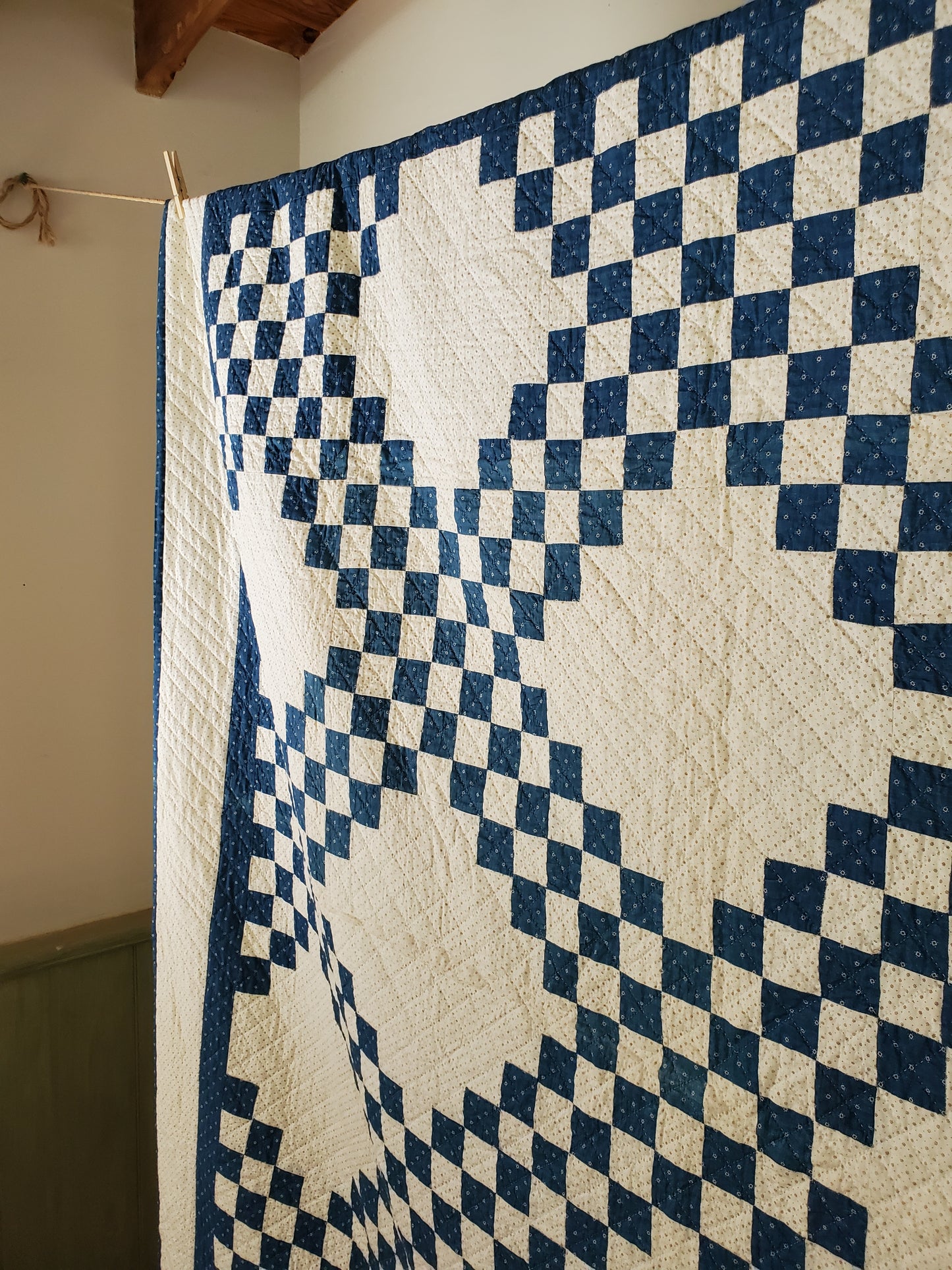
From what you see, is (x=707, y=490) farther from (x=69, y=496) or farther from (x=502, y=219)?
(x=69, y=496)

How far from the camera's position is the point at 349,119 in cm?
151

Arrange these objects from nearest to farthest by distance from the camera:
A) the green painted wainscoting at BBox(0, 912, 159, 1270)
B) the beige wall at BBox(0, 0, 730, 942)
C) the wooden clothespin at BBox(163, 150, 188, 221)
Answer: the wooden clothespin at BBox(163, 150, 188, 221)
the beige wall at BBox(0, 0, 730, 942)
the green painted wainscoting at BBox(0, 912, 159, 1270)

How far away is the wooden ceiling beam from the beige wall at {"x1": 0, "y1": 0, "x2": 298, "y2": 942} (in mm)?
35

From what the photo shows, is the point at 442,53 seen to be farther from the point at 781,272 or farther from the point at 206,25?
the point at 781,272

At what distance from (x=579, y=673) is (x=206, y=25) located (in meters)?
1.22

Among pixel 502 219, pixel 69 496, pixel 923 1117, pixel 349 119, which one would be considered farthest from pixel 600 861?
pixel 349 119

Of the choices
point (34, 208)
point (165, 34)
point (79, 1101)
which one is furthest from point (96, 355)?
point (79, 1101)

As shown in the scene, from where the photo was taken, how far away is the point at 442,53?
128cm

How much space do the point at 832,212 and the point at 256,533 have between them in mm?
628

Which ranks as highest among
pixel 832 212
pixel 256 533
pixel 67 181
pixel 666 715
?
pixel 67 181

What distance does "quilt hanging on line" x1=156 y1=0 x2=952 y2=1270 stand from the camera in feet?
1.78

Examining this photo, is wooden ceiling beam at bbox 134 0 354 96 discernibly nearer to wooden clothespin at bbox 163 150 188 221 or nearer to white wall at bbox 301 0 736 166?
white wall at bbox 301 0 736 166

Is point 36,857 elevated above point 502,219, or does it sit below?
below

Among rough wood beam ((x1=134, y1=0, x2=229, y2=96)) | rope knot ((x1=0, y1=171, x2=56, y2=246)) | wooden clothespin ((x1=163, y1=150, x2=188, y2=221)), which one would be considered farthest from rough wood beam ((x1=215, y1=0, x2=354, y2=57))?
wooden clothespin ((x1=163, y1=150, x2=188, y2=221))
